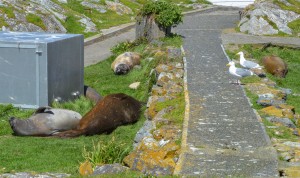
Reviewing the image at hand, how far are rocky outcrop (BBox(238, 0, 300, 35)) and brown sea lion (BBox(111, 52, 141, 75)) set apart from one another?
8324 mm

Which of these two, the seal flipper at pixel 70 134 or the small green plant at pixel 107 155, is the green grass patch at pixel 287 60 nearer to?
the seal flipper at pixel 70 134

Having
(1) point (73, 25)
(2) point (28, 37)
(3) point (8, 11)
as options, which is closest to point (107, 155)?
→ (2) point (28, 37)

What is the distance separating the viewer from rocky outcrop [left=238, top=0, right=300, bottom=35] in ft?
92.8

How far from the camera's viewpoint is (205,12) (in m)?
38.7

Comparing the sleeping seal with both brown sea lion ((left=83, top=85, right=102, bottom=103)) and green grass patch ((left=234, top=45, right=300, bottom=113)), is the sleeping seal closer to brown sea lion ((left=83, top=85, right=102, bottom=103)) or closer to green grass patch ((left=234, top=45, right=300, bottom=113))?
brown sea lion ((left=83, top=85, right=102, bottom=103))

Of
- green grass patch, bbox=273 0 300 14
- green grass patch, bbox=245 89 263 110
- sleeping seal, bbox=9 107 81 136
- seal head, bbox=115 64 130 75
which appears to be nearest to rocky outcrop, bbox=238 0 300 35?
green grass patch, bbox=273 0 300 14

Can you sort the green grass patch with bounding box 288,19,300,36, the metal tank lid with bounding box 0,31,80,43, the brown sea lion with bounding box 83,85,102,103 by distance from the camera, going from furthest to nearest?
the green grass patch with bounding box 288,19,300,36
the brown sea lion with bounding box 83,85,102,103
the metal tank lid with bounding box 0,31,80,43

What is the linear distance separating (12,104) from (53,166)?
5517mm

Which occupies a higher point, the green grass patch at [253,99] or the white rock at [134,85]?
the green grass patch at [253,99]

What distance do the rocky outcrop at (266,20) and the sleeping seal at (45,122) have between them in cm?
1557

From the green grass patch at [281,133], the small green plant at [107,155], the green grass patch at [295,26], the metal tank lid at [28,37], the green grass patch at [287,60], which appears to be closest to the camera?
the small green plant at [107,155]

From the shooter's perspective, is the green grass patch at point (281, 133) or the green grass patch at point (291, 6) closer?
the green grass patch at point (281, 133)

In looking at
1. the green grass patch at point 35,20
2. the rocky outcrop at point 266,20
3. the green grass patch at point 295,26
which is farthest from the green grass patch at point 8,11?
the green grass patch at point 295,26

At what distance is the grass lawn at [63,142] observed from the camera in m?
10.8
